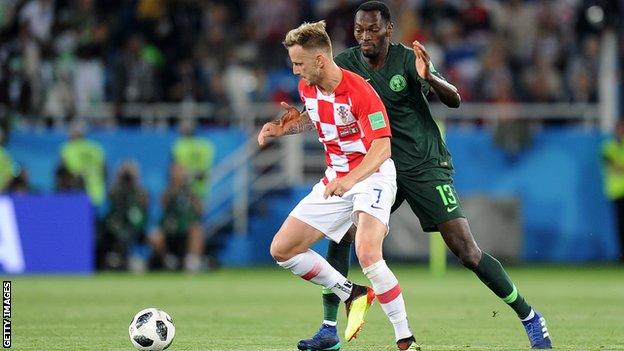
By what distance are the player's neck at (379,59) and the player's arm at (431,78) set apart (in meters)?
0.54

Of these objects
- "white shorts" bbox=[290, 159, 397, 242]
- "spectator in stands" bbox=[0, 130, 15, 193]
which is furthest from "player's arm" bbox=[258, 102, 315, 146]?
"spectator in stands" bbox=[0, 130, 15, 193]

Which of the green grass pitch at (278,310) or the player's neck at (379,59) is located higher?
the player's neck at (379,59)

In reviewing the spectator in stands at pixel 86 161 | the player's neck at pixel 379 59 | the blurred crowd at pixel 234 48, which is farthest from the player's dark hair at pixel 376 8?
the blurred crowd at pixel 234 48

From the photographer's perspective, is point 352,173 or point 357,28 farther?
point 357,28

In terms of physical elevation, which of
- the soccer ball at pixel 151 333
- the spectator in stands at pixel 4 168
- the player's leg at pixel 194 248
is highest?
the soccer ball at pixel 151 333

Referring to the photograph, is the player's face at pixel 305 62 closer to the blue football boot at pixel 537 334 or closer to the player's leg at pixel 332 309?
the player's leg at pixel 332 309

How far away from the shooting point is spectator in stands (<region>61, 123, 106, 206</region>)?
2028 centimetres

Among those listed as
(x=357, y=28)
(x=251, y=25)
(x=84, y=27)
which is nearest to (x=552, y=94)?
(x=251, y=25)

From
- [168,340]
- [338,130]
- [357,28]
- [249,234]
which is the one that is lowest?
[249,234]

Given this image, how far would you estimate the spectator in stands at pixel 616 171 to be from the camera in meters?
21.0

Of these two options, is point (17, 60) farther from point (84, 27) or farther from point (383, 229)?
point (383, 229)

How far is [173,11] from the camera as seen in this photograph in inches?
870

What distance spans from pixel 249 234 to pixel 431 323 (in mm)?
10063

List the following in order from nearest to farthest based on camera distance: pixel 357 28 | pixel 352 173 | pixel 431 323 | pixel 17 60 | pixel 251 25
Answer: pixel 352 173, pixel 357 28, pixel 431 323, pixel 17 60, pixel 251 25
